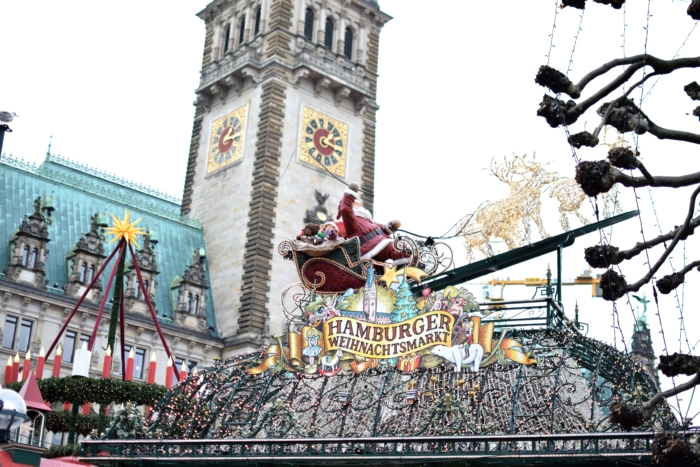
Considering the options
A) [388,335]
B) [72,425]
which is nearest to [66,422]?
[72,425]

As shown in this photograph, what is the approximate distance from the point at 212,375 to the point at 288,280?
121ft

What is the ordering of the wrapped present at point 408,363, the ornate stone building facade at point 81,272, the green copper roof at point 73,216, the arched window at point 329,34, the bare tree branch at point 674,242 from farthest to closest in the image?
the arched window at point 329,34 → the green copper roof at point 73,216 → the ornate stone building facade at point 81,272 → the wrapped present at point 408,363 → the bare tree branch at point 674,242

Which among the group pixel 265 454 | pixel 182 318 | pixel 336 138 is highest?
pixel 336 138

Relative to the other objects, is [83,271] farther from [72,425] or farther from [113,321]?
[72,425]

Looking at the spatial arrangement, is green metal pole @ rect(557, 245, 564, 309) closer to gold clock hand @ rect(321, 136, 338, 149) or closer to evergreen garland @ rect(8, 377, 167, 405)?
evergreen garland @ rect(8, 377, 167, 405)

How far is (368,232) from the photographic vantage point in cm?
3222

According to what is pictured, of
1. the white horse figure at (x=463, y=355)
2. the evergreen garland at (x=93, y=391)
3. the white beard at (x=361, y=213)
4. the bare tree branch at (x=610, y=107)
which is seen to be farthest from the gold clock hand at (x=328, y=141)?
the bare tree branch at (x=610, y=107)

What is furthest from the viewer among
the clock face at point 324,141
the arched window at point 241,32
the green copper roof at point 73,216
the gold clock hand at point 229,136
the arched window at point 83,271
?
the arched window at point 241,32

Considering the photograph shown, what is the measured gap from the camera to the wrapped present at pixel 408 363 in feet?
94.2

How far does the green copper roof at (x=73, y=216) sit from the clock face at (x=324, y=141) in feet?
29.3

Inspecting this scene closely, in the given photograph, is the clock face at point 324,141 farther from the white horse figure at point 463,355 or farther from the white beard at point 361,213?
the white horse figure at point 463,355

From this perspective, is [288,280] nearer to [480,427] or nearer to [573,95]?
[480,427]

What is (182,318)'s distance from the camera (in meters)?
65.6

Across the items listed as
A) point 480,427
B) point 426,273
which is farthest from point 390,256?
point 480,427
